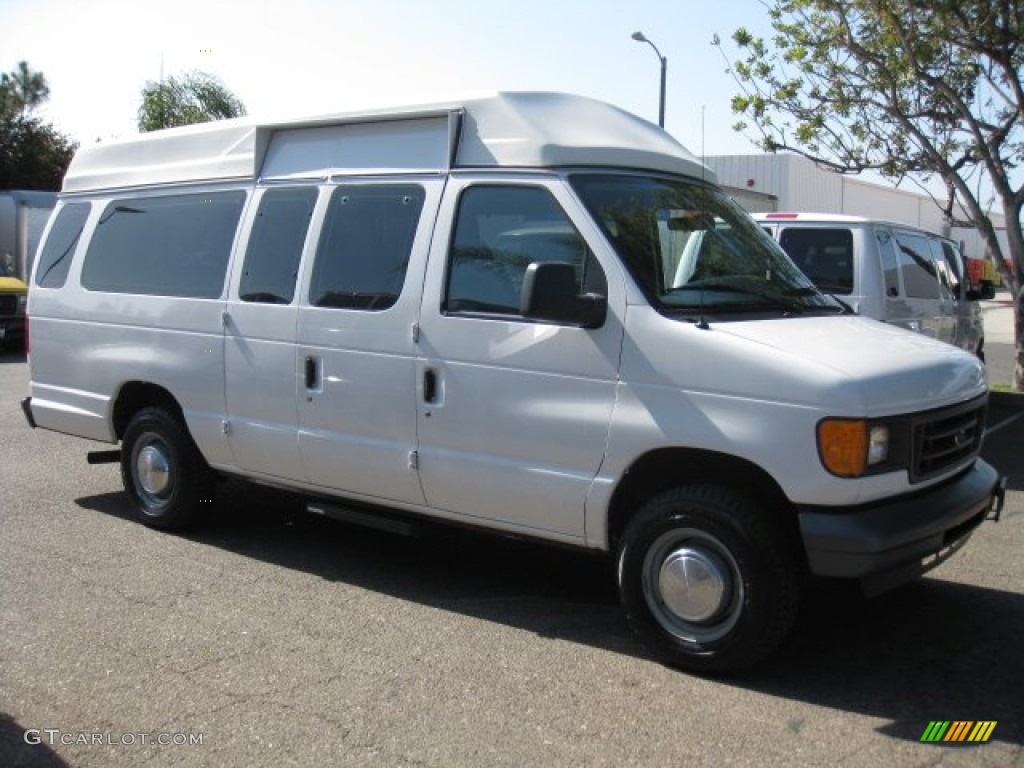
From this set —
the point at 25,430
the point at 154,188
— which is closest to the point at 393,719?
the point at 154,188

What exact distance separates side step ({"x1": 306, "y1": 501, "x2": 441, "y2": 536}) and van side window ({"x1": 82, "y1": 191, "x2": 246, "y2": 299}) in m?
1.49

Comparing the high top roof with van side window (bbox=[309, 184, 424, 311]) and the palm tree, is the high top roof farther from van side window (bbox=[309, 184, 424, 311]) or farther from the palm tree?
the palm tree

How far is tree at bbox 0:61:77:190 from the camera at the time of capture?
36.2 meters

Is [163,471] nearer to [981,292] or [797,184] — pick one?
[981,292]

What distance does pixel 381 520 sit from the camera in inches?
210

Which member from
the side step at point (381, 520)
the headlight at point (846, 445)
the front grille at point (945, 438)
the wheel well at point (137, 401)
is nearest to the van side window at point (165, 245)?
the wheel well at point (137, 401)

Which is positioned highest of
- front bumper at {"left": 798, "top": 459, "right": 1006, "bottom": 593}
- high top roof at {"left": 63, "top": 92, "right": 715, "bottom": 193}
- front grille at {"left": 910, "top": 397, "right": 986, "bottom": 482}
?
high top roof at {"left": 63, "top": 92, "right": 715, "bottom": 193}

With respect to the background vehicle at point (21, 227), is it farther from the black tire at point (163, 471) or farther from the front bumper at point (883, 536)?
the front bumper at point (883, 536)

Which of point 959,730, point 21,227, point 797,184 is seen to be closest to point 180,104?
point 21,227

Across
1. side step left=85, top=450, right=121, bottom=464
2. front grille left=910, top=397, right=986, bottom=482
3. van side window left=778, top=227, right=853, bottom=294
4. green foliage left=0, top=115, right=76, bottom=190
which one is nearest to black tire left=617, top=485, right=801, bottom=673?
front grille left=910, top=397, right=986, bottom=482

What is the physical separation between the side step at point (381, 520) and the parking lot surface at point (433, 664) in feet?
1.23

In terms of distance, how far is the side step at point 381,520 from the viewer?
525 centimetres

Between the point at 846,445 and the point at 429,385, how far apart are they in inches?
79.7

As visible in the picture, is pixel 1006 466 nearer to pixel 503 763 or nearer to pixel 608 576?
pixel 608 576
